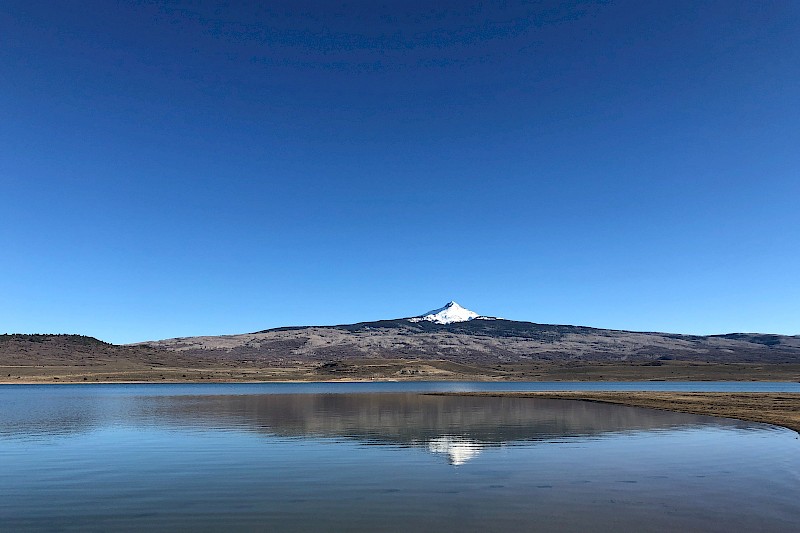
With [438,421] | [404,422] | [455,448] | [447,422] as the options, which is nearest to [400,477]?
[455,448]

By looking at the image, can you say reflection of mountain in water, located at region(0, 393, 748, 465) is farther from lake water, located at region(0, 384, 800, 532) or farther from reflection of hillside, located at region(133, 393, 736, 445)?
lake water, located at region(0, 384, 800, 532)

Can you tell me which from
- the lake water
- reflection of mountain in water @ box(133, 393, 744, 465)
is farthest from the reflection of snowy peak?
the lake water

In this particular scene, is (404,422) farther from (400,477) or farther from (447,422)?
(400,477)

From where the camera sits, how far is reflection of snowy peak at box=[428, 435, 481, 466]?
3057cm

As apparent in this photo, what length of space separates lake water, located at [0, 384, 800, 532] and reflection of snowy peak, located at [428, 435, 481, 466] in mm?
212

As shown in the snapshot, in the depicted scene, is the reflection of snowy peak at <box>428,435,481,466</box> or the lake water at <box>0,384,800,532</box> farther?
the reflection of snowy peak at <box>428,435,481,466</box>

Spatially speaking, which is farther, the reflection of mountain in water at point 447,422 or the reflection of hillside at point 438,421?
the reflection of hillside at point 438,421

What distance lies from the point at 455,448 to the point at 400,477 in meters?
10.0

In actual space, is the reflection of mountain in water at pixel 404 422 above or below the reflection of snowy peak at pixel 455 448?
below

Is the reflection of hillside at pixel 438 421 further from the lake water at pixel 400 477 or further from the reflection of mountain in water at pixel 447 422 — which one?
the lake water at pixel 400 477

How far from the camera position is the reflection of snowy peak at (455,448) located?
3057cm

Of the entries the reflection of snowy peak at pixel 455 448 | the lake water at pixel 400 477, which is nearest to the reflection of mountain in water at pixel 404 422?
the reflection of snowy peak at pixel 455 448

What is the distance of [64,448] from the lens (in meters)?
35.0

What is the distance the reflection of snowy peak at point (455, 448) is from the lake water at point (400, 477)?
212 mm
